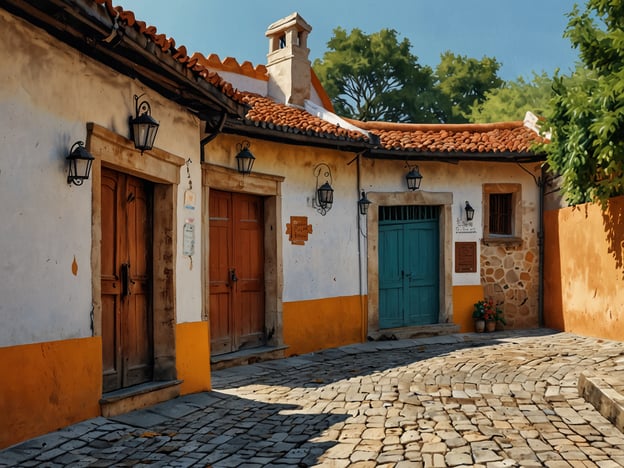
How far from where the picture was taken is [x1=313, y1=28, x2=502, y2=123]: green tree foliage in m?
29.6

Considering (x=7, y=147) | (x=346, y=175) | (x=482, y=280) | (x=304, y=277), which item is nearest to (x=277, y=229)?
(x=304, y=277)

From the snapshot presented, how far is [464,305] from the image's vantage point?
1198 cm

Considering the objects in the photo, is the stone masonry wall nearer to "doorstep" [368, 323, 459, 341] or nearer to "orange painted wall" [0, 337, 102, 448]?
"doorstep" [368, 323, 459, 341]

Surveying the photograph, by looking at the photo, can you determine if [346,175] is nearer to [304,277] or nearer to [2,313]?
[304,277]

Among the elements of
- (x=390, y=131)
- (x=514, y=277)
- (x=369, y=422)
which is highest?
(x=390, y=131)

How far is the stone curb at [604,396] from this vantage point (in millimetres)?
5086

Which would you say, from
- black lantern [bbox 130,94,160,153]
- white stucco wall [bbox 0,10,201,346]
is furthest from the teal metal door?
white stucco wall [bbox 0,10,201,346]

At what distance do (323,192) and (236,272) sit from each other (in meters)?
2.08

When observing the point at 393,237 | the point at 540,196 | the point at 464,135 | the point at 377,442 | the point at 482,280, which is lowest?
the point at 377,442

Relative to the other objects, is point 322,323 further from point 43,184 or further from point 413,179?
point 43,184

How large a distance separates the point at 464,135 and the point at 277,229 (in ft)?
17.3

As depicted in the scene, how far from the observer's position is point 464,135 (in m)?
12.9

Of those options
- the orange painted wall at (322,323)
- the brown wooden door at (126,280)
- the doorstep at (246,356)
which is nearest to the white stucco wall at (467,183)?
the orange painted wall at (322,323)

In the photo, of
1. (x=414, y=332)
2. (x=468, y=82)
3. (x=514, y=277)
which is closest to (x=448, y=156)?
(x=514, y=277)
